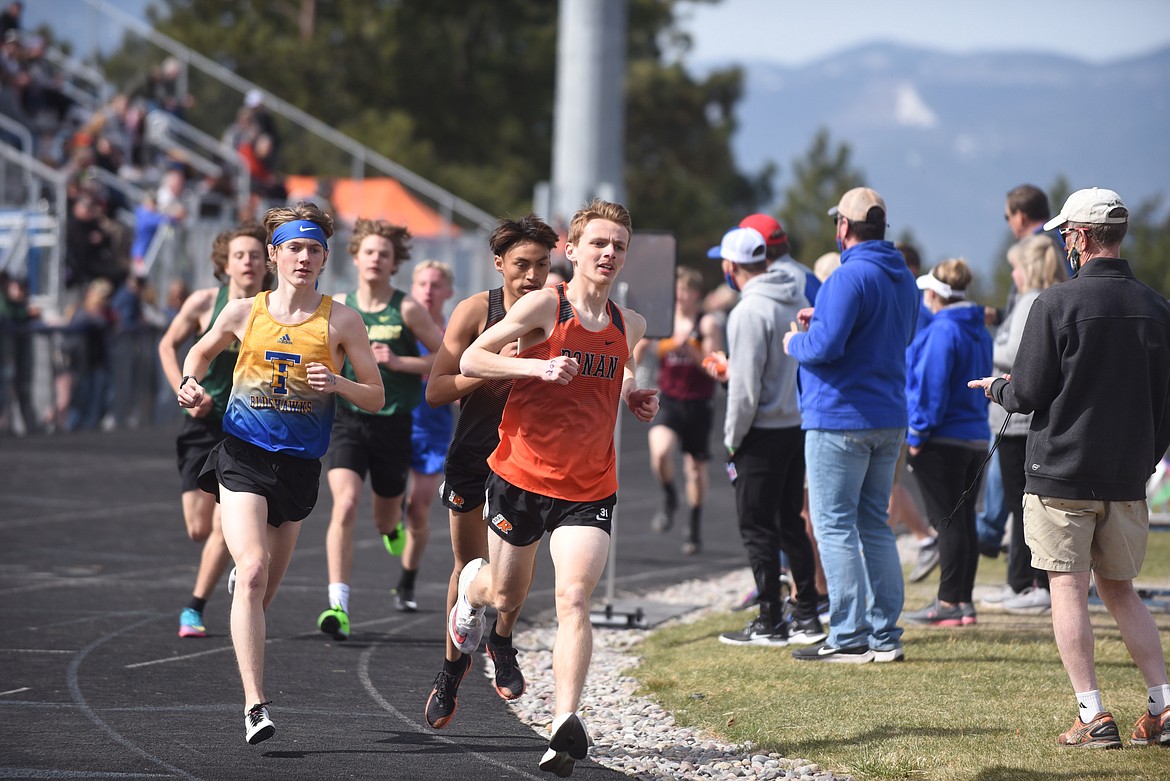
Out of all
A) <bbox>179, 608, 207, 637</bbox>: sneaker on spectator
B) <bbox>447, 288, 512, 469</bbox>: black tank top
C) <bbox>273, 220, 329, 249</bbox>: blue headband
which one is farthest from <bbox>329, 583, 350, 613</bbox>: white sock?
<bbox>273, 220, 329, 249</bbox>: blue headband

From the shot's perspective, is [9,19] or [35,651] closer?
[35,651]

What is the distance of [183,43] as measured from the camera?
135 ft

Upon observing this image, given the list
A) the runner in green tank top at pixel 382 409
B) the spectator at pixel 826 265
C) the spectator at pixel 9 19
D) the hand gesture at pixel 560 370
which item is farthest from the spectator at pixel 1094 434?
the spectator at pixel 9 19

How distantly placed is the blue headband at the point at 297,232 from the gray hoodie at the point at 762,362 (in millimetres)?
2789

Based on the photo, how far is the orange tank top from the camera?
5680 millimetres

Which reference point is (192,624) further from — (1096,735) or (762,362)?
(1096,735)

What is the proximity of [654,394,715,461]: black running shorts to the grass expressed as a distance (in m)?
3.93

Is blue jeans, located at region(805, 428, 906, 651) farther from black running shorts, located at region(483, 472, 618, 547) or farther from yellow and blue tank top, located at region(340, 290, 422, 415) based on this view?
yellow and blue tank top, located at region(340, 290, 422, 415)

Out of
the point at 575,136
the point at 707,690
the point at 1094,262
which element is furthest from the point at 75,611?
the point at 575,136

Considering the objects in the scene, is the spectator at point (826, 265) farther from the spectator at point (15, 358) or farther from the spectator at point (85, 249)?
the spectator at point (85, 249)

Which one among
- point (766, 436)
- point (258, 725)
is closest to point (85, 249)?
point (766, 436)

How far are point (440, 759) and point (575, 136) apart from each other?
2429 centimetres

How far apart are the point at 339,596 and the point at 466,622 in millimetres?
2262

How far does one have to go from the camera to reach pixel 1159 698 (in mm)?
5969
